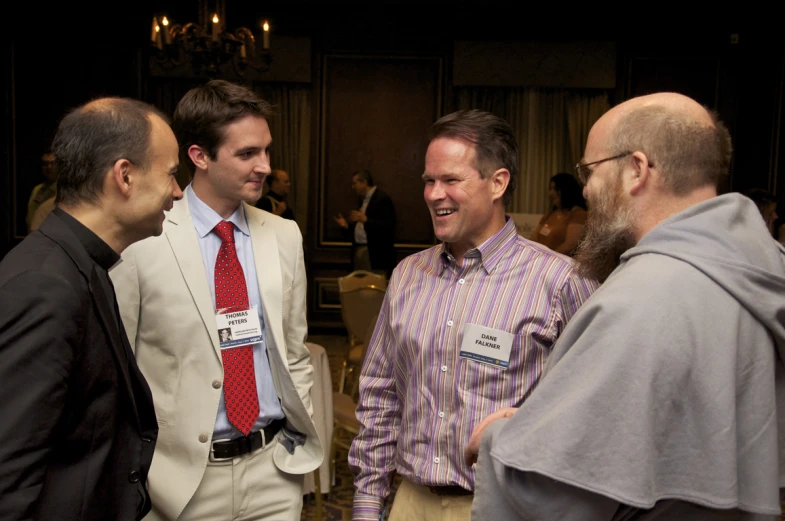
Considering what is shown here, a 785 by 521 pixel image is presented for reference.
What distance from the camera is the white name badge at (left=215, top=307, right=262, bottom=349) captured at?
1.99 m

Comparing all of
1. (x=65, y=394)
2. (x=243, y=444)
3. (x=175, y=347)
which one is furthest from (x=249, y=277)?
(x=65, y=394)

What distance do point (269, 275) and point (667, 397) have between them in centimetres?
125

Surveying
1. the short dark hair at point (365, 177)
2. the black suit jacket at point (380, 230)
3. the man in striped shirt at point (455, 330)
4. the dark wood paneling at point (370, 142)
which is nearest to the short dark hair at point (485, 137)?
the man in striped shirt at point (455, 330)

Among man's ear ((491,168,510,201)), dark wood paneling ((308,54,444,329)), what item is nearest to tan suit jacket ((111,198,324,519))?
man's ear ((491,168,510,201))

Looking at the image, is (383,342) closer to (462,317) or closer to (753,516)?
(462,317)

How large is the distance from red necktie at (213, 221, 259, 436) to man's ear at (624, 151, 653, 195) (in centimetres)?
112

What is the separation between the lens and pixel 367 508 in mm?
1856

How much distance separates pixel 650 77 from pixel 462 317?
759 centimetres

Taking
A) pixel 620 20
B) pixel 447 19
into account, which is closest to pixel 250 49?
pixel 447 19

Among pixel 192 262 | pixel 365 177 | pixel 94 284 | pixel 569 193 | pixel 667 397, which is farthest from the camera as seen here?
pixel 365 177

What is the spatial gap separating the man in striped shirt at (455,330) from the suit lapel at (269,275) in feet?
0.91

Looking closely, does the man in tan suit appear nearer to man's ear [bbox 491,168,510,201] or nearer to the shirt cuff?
the shirt cuff

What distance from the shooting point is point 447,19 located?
28.0 ft

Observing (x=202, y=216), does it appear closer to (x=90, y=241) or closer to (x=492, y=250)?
(x=90, y=241)
